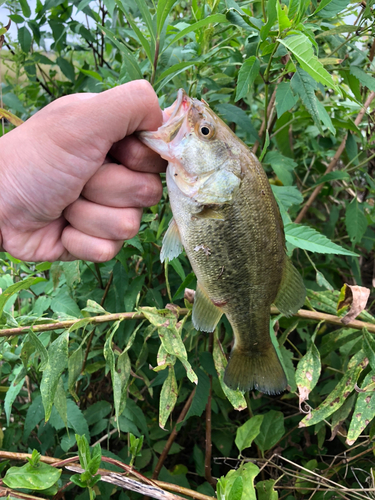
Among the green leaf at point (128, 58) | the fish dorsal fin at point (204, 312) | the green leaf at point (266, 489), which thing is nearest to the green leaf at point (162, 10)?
the green leaf at point (128, 58)

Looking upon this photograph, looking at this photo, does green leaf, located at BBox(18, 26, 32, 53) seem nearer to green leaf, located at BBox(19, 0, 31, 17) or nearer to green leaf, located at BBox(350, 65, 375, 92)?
green leaf, located at BBox(19, 0, 31, 17)

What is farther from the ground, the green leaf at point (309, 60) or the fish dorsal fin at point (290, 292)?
the green leaf at point (309, 60)

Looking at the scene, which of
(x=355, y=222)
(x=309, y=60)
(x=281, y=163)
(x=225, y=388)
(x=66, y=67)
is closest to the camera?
(x=309, y=60)

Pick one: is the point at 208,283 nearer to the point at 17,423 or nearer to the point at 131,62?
the point at 131,62

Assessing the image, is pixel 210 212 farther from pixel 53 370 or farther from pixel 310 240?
pixel 53 370

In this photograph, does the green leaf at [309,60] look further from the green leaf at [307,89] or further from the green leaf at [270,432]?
the green leaf at [270,432]

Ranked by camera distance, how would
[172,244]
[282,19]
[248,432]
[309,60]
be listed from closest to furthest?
[309,60], [282,19], [172,244], [248,432]

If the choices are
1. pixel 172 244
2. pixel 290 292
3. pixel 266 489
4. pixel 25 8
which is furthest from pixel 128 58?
pixel 266 489

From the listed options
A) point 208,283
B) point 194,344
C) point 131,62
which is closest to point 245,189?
point 208,283

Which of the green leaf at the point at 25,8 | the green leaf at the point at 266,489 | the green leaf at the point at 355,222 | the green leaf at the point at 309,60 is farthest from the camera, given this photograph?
the green leaf at the point at 25,8
